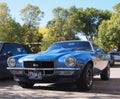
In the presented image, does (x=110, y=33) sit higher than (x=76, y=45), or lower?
higher

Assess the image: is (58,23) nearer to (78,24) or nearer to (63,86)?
(78,24)

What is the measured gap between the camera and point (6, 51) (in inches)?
545

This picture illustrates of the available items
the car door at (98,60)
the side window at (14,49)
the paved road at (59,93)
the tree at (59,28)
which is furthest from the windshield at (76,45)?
the tree at (59,28)

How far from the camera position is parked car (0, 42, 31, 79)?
1324cm

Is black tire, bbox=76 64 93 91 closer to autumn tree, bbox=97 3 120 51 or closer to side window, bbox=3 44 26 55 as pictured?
side window, bbox=3 44 26 55

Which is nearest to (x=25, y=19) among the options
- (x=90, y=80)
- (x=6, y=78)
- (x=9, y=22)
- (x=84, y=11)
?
(x=9, y=22)

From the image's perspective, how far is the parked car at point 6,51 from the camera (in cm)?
1324

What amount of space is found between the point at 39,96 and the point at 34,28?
55.8 meters

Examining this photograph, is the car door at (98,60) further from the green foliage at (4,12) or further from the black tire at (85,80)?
the green foliage at (4,12)

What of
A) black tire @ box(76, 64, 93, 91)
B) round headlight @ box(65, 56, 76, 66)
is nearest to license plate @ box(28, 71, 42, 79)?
round headlight @ box(65, 56, 76, 66)

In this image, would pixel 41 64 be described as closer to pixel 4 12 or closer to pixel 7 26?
pixel 7 26

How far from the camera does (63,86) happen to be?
37.3 feet

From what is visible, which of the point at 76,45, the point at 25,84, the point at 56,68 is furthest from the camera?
the point at 76,45

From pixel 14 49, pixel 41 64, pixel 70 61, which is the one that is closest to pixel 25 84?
pixel 41 64
